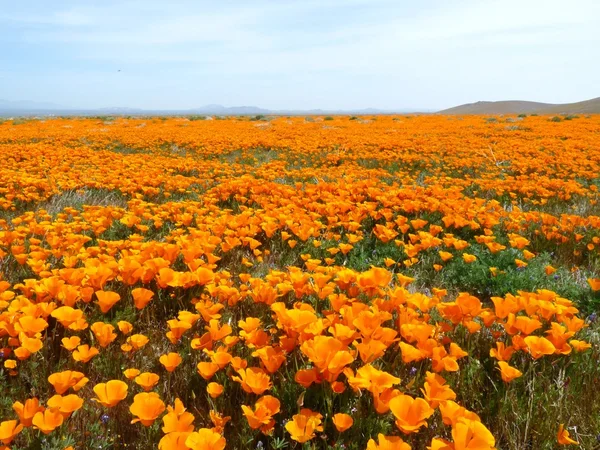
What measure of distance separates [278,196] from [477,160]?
19.5ft

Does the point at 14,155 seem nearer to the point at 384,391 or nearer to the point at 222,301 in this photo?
the point at 222,301

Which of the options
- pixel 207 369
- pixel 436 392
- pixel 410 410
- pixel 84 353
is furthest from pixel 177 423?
pixel 436 392

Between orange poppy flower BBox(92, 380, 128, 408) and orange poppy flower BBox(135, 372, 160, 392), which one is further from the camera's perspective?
orange poppy flower BBox(135, 372, 160, 392)

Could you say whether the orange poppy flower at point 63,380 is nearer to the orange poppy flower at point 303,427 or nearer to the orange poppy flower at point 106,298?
the orange poppy flower at point 106,298

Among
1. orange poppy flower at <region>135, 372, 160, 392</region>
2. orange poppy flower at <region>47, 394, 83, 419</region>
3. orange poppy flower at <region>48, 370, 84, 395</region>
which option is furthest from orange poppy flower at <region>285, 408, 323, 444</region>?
orange poppy flower at <region>48, 370, 84, 395</region>

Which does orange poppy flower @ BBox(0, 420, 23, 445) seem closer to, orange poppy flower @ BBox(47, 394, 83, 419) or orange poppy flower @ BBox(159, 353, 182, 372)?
orange poppy flower @ BBox(47, 394, 83, 419)

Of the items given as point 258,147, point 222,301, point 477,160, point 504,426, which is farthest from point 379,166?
point 504,426

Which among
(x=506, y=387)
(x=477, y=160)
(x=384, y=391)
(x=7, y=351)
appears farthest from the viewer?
(x=477, y=160)

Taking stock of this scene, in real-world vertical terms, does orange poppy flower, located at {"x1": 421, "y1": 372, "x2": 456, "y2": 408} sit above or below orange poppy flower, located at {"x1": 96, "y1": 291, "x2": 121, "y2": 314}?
below

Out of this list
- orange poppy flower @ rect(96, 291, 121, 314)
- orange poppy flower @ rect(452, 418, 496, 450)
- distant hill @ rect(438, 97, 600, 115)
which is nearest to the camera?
orange poppy flower @ rect(452, 418, 496, 450)

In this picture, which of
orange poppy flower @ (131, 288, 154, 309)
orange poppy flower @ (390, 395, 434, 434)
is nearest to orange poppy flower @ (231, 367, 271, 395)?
orange poppy flower @ (390, 395, 434, 434)

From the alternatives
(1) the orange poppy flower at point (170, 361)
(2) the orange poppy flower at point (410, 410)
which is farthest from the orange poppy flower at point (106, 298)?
(2) the orange poppy flower at point (410, 410)

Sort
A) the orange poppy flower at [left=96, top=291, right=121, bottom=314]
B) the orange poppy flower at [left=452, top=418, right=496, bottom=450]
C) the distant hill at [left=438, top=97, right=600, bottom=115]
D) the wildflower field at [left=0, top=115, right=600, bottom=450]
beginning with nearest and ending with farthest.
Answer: the orange poppy flower at [left=452, top=418, right=496, bottom=450] < the wildflower field at [left=0, top=115, right=600, bottom=450] < the orange poppy flower at [left=96, top=291, right=121, bottom=314] < the distant hill at [left=438, top=97, right=600, bottom=115]

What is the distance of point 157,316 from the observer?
293cm
